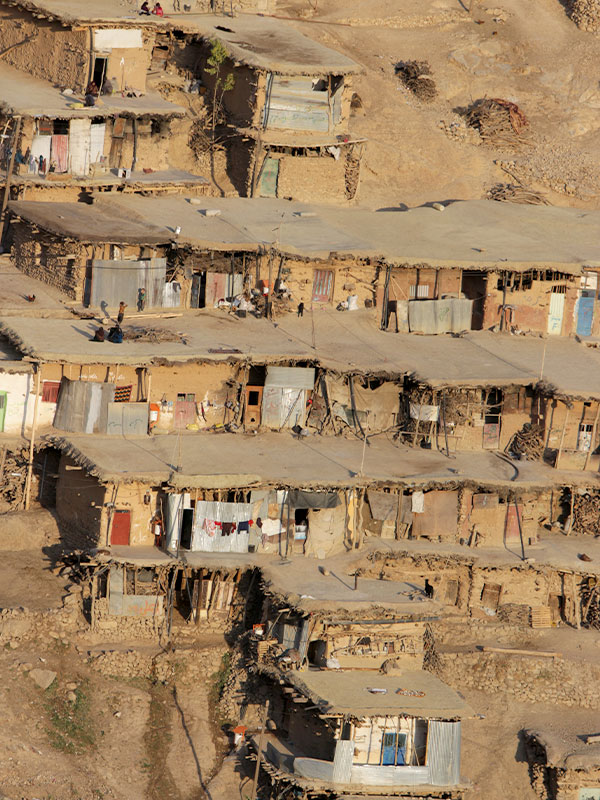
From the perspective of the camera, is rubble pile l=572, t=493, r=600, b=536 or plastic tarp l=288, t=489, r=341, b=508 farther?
rubble pile l=572, t=493, r=600, b=536

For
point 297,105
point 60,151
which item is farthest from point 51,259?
point 297,105

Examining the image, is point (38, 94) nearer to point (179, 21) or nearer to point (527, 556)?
point (179, 21)

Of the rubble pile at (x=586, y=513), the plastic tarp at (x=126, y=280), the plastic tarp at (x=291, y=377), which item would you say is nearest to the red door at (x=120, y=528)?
the plastic tarp at (x=291, y=377)

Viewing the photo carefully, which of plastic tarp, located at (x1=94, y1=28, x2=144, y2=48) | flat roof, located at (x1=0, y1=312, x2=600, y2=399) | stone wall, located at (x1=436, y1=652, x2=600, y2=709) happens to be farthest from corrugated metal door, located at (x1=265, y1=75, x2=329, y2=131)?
stone wall, located at (x1=436, y1=652, x2=600, y2=709)

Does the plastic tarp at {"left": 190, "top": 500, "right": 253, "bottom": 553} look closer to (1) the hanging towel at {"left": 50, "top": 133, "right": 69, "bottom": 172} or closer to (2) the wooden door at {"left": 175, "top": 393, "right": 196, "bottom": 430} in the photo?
(2) the wooden door at {"left": 175, "top": 393, "right": 196, "bottom": 430}

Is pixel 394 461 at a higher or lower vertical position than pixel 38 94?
lower

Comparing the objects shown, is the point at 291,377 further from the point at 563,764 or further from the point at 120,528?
the point at 563,764

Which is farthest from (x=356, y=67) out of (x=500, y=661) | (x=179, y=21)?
(x=500, y=661)
